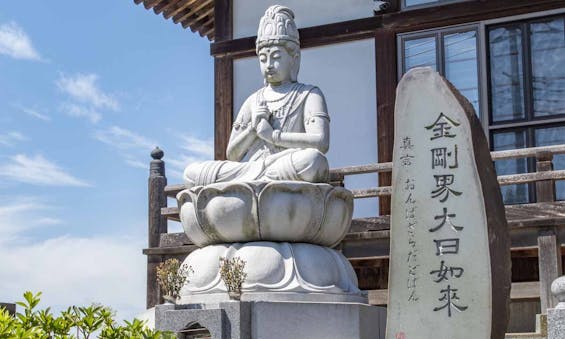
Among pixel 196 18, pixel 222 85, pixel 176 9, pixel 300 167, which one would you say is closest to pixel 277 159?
pixel 300 167

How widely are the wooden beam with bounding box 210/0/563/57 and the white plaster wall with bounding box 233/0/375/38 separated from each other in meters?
0.15

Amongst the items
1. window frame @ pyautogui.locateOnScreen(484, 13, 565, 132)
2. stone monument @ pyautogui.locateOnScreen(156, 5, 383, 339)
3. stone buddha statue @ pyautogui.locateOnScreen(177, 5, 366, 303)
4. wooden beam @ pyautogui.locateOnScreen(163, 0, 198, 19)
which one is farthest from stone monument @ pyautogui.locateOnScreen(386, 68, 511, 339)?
wooden beam @ pyautogui.locateOnScreen(163, 0, 198, 19)

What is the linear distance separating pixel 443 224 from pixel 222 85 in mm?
6105

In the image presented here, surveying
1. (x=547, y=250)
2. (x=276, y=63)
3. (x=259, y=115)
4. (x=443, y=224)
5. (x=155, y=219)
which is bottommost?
(x=547, y=250)

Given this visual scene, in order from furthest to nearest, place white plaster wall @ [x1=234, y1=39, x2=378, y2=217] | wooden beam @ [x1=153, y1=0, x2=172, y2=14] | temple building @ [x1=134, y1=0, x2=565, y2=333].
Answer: wooden beam @ [x1=153, y1=0, x2=172, y2=14] < white plaster wall @ [x1=234, y1=39, x2=378, y2=217] < temple building @ [x1=134, y1=0, x2=565, y2=333]

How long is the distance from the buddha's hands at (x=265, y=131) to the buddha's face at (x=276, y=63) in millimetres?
493

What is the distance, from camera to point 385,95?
12352 millimetres

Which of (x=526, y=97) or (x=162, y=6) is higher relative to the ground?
(x=162, y=6)

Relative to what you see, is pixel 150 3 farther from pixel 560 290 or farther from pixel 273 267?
pixel 560 290

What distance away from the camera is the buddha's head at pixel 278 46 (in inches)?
362

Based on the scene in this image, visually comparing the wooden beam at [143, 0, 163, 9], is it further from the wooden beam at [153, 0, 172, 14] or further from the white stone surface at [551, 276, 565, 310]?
the white stone surface at [551, 276, 565, 310]

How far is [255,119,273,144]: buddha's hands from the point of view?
8.95m

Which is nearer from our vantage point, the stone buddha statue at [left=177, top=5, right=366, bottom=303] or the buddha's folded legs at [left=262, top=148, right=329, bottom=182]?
the stone buddha statue at [left=177, top=5, right=366, bottom=303]

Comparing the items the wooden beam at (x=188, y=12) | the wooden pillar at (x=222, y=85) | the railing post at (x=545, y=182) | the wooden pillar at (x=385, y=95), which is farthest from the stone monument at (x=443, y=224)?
the wooden beam at (x=188, y=12)
